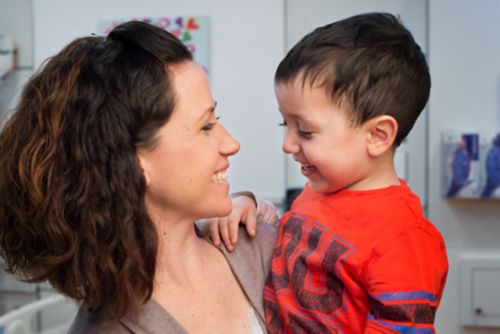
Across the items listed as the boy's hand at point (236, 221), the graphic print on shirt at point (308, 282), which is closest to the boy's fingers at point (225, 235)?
the boy's hand at point (236, 221)

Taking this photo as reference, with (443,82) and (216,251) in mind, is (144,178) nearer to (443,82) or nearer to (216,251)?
(216,251)

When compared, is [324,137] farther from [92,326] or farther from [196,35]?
[196,35]

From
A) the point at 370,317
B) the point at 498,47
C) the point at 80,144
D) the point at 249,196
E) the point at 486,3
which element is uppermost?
the point at 486,3

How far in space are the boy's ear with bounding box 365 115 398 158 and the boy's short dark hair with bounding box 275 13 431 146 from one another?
1 cm

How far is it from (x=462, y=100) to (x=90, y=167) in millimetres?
1456

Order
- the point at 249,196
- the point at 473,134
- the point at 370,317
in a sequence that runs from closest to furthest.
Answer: the point at 370,317
the point at 249,196
the point at 473,134

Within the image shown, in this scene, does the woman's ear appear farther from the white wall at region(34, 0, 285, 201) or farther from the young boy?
the white wall at region(34, 0, 285, 201)

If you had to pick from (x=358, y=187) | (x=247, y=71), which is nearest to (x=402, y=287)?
(x=358, y=187)

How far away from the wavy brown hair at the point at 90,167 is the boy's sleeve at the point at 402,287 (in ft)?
1.22

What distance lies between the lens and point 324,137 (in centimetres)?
93

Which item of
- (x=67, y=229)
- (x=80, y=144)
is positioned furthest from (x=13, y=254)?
(x=80, y=144)

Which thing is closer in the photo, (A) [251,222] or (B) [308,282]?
(B) [308,282]

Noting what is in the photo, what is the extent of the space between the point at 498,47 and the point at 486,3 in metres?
0.16

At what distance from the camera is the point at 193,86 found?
95 centimetres
